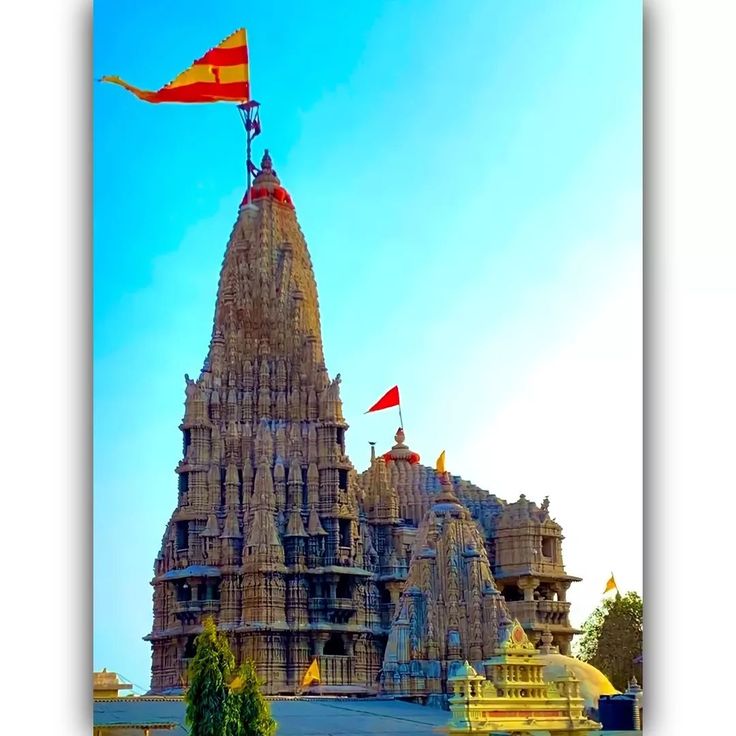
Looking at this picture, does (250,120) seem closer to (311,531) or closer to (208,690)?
(208,690)

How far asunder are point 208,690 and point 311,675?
338cm

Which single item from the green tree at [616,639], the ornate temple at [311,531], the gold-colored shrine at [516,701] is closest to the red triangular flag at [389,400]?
the ornate temple at [311,531]

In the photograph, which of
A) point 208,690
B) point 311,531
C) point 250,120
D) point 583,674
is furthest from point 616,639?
point 250,120

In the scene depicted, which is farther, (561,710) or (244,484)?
(244,484)

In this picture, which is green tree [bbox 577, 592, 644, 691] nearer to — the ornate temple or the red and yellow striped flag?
the ornate temple

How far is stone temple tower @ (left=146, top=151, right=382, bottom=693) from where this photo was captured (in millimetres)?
11906

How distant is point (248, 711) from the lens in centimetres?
826

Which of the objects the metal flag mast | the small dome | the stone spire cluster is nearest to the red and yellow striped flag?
the metal flag mast
